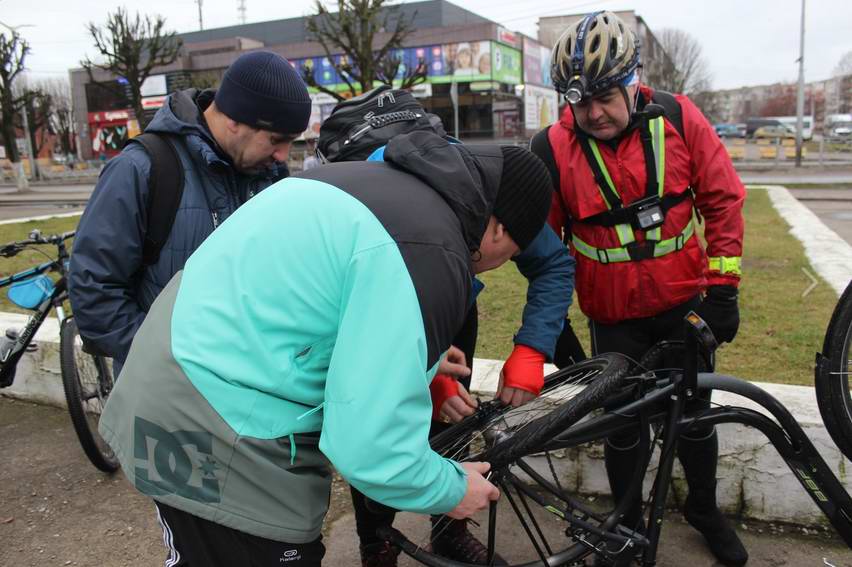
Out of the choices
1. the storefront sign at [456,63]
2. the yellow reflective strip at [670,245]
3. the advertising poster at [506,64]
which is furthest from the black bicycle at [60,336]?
the advertising poster at [506,64]

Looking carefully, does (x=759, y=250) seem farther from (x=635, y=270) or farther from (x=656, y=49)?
(x=656, y=49)

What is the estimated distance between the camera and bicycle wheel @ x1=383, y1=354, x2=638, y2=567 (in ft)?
6.07

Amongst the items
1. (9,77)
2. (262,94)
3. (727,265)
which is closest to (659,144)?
(727,265)

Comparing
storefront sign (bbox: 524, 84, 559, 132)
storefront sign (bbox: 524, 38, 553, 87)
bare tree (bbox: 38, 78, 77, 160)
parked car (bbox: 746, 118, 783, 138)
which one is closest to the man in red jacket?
storefront sign (bbox: 524, 84, 559, 132)

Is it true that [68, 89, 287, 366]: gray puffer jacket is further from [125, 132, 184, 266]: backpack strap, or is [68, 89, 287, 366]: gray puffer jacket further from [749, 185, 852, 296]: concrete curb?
[749, 185, 852, 296]: concrete curb

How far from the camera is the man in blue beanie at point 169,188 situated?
225 centimetres

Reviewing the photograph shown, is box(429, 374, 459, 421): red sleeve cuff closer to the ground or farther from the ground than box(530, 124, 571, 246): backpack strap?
closer to the ground

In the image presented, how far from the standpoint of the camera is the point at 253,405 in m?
1.38

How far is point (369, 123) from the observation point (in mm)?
2010

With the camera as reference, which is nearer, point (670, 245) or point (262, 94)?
point (262, 94)

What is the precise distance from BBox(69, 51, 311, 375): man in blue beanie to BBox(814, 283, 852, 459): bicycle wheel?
6.07 feet

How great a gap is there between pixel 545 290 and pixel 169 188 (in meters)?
1.27

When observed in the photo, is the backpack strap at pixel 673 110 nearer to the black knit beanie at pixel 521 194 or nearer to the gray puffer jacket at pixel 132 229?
the black knit beanie at pixel 521 194

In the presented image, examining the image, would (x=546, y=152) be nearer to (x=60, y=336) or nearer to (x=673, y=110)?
(x=673, y=110)
